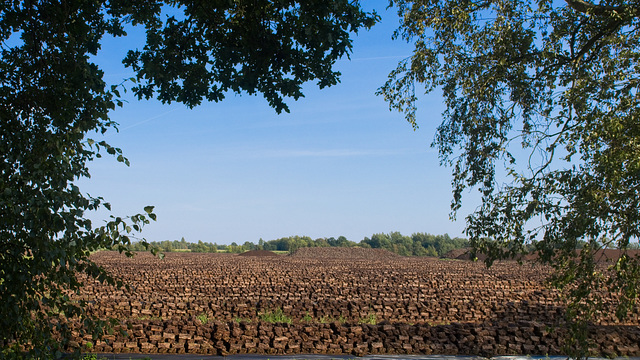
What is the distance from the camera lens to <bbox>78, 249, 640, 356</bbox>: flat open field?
1507 cm

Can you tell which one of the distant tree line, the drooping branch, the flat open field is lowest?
the flat open field

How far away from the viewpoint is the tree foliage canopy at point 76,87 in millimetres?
5125

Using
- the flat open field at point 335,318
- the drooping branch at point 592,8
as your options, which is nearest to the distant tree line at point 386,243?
the flat open field at point 335,318

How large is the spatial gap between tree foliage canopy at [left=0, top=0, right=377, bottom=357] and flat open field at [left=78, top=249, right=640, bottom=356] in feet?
14.8

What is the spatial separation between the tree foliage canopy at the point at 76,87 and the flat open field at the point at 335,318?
14.8 ft

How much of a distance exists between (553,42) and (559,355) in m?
9.51

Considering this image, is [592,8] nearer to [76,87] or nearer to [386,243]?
[76,87]

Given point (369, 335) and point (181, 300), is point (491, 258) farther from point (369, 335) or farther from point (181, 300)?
point (181, 300)

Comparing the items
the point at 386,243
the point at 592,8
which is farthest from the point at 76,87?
the point at 386,243

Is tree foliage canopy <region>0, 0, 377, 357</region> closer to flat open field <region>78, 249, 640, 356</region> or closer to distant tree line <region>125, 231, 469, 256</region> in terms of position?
flat open field <region>78, 249, 640, 356</region>

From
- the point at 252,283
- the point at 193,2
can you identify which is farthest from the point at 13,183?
the point at 252,283

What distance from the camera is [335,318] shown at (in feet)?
68.6

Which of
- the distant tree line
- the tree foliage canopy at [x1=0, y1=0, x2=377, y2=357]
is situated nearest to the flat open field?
the tree foliage canopy at [x1=0, y1=0, x2=377, y2=357]

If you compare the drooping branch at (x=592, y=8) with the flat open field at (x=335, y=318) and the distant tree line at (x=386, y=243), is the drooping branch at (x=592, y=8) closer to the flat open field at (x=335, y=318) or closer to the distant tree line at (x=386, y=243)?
the flat open field at (x=335, y=318)
